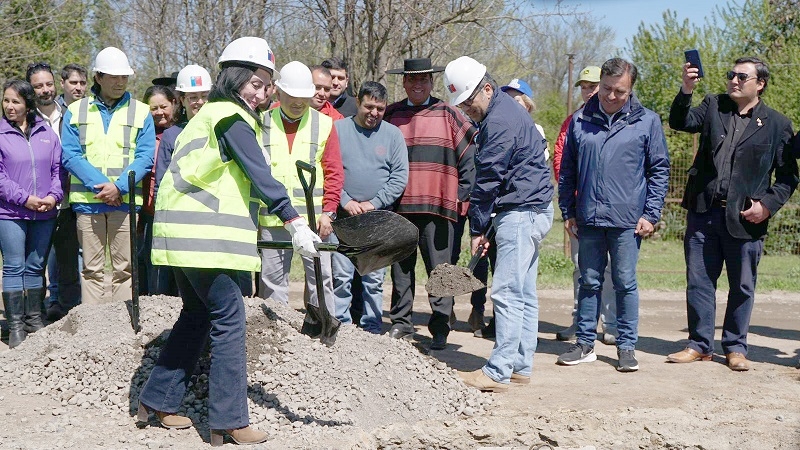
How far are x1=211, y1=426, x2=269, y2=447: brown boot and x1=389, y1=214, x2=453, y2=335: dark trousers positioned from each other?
106 inches

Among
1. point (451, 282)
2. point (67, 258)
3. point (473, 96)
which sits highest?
point (473, 96)

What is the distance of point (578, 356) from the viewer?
718 cm

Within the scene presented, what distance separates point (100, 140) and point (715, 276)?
17.0 ft

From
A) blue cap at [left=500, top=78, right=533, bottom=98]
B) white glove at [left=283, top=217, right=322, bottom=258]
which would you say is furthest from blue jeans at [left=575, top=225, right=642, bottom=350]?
white glove at [left=283, top=217, right=322, bottom=258]

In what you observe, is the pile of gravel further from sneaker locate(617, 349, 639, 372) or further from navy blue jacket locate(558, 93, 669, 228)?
navy blue jacket locate(558, 93, 669, 228)

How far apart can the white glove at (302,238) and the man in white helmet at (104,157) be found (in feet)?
10.3

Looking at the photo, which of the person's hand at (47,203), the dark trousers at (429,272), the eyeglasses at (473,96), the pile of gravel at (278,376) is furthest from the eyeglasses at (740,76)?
the person's hand at (47,203)

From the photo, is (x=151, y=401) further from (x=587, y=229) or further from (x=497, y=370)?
(x=587, y=229)

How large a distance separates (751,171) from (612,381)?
2.03 meters

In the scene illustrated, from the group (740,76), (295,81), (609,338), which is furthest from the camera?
(609,338)

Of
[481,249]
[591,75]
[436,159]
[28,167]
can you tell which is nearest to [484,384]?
[481,249]

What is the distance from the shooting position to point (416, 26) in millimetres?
11258

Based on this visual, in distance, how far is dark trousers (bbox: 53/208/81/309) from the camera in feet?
26.8

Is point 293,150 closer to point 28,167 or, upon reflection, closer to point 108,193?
point 108,193
